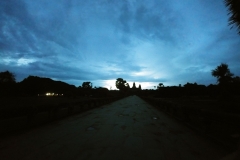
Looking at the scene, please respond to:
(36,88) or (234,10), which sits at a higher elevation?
(36,88)

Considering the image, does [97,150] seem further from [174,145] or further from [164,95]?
[164,95]

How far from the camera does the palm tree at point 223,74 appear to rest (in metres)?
60.5

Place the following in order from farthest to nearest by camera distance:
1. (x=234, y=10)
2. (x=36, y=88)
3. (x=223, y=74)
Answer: (x=36, y=88)
(x=223, y=74)
(x=234, y=10)

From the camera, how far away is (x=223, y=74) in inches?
2425

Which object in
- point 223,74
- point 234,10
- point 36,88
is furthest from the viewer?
point 36,88

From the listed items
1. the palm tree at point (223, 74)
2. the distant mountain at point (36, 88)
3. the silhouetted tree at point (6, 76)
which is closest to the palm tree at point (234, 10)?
the palm tree at point (223, 74)

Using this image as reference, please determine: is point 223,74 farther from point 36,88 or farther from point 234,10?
point 36,88

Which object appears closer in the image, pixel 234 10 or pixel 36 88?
pixel 234 10

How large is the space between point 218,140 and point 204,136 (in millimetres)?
1254

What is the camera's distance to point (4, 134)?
8.20m

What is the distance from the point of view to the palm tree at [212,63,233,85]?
199 ft

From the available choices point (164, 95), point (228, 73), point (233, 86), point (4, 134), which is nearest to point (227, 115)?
point (4, 134)

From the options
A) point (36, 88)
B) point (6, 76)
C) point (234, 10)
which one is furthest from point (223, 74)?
point (6, 76)

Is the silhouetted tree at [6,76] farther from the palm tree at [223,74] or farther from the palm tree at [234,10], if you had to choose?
the palm tree at [234,10]
